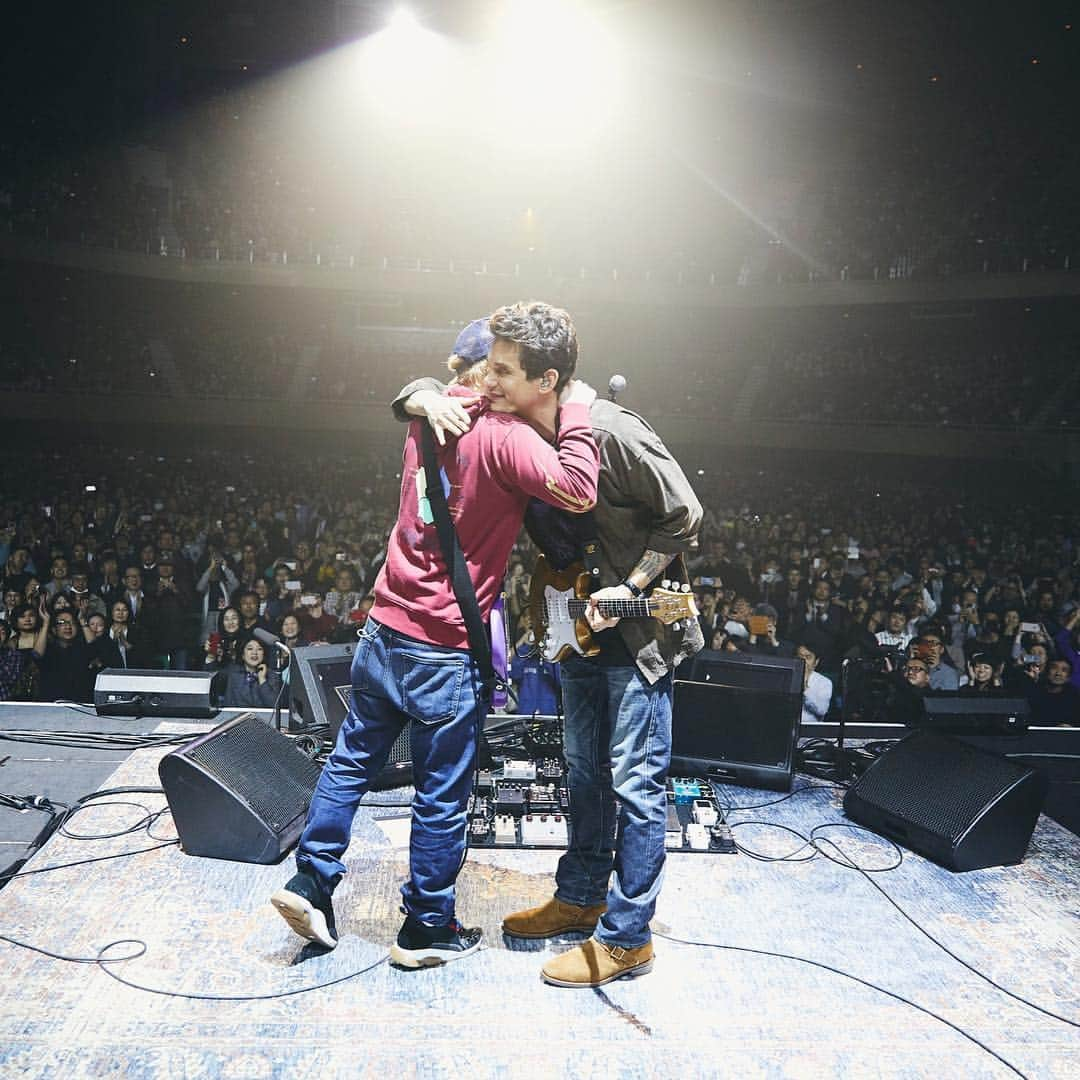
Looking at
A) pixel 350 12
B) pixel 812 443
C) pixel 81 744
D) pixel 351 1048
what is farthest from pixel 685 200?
pixel 351 1048

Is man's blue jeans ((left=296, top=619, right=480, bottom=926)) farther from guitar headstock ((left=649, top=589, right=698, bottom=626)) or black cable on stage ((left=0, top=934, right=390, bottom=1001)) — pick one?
guitar headstock ((left=649, top=589, right=698, bottom=626))

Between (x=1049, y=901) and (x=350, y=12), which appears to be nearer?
(x=1049, y=901)

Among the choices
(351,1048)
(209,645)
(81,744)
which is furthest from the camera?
(209,645)

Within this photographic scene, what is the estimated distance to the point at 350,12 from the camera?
48.8 feet

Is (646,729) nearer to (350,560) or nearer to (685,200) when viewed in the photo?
(350,560)

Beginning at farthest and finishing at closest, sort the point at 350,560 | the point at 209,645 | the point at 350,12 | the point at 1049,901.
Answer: the point at 350,12 < the point at 350,560 < the point at 209,645 < the point at 1049,901

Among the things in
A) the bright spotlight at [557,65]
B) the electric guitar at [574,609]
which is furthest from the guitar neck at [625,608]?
the bright spotlight at [557,65]

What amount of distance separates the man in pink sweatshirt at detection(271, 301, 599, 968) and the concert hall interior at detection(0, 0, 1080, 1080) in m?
0.01

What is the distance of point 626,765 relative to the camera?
6.60 feet

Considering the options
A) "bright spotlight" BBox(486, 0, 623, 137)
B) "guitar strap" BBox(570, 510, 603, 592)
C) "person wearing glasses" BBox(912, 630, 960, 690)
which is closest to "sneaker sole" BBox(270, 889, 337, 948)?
"guitar strap" BBox(570, 510, 603, 592)

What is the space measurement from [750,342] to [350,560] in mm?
12471

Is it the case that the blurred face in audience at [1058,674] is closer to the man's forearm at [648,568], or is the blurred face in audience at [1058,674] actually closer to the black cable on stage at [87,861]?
the man's forearm at [648,568]

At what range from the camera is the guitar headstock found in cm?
204

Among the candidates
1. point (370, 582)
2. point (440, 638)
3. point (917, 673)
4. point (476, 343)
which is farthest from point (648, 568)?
point (370, 582)
